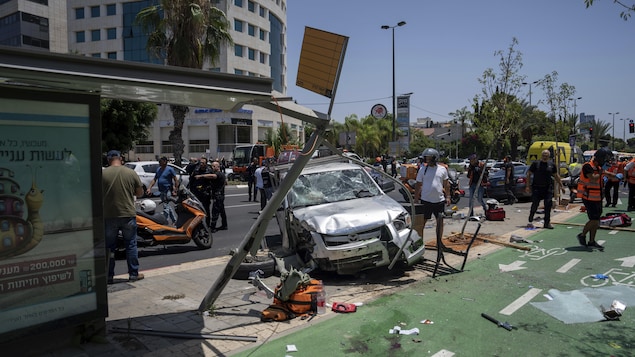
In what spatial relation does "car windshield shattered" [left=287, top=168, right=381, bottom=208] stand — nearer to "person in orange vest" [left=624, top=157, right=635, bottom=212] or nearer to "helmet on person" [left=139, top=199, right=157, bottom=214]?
"helmet on person" [left=139, top=199, right=157, bottom=214]

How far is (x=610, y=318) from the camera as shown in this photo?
15.3 ft

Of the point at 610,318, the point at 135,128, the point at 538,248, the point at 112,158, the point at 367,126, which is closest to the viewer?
the point at 610,318

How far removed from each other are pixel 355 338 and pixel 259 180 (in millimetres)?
9752

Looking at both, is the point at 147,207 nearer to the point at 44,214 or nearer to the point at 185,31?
the point at 44,214

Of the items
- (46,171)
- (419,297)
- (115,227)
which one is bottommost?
(419,297)

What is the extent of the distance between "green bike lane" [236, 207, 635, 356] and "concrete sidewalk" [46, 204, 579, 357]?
9.6 inches

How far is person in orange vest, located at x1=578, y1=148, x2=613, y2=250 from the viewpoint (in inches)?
313

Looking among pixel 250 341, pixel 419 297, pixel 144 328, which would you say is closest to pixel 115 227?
pixel 144 328

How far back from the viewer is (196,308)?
16.8 ft

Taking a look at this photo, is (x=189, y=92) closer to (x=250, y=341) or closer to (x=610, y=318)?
(x=250, y=341)

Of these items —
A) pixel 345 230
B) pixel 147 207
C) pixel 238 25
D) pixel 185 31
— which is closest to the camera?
pixel 345 230

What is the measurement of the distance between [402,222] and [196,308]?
3.06 meters

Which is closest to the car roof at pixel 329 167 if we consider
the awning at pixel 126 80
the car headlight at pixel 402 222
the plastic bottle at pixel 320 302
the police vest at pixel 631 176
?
the car headlight at pixel 402 222

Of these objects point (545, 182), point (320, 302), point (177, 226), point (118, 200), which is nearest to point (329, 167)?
point (177, 226)
